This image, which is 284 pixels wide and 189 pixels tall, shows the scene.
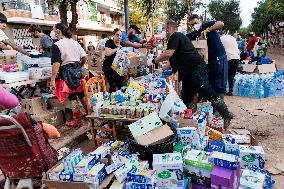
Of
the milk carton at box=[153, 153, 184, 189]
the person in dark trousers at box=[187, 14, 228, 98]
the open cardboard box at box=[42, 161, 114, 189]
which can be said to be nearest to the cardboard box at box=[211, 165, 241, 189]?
the milk carton at box=[153, 153, 184, 189]

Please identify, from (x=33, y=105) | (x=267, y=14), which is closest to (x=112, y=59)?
(x=33, y=105)

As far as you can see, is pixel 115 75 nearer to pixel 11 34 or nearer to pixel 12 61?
pixel 12 61

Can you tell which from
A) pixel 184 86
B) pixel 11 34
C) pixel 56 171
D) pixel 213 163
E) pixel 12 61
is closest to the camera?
pixel 56 171

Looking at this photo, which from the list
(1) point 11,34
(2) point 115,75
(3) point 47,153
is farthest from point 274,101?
(1) point 11,34

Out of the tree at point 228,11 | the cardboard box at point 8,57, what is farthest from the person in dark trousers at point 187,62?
the tree at point 228,11

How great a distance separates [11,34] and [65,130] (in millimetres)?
18820

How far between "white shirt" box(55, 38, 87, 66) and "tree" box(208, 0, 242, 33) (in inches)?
1457

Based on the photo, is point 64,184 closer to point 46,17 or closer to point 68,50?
point 68,50

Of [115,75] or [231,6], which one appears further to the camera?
[231,6]

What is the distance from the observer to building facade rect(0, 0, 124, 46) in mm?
21906

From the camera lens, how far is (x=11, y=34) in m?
21.7

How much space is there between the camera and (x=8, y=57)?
235 inches

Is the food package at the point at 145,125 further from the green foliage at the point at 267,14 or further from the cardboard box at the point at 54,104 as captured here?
the green foliage at the point at 267,14

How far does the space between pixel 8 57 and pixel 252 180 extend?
203 inches
